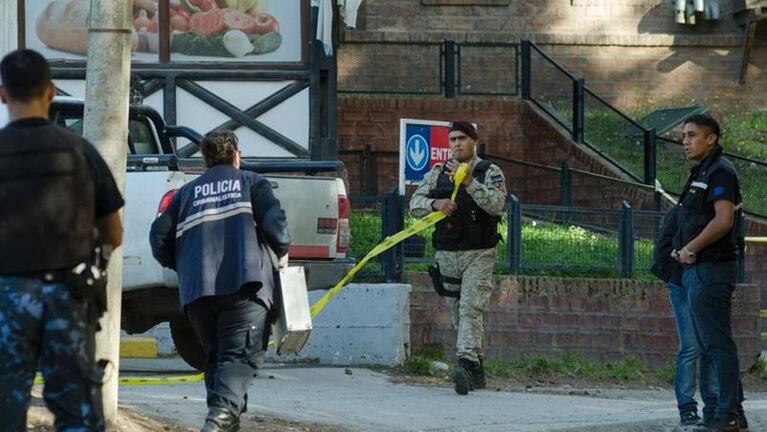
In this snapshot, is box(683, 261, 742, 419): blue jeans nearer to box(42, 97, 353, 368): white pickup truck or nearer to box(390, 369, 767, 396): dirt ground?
box(42, 97, 353, 368): white pickup truck

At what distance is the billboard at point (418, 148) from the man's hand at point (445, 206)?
8.90 ft

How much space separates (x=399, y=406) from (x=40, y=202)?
5248 millimetres

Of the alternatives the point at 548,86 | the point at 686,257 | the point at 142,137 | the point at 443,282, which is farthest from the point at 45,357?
the point at 548,86

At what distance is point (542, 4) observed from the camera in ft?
84.4

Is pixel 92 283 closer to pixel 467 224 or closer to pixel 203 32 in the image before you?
pixel 467 224

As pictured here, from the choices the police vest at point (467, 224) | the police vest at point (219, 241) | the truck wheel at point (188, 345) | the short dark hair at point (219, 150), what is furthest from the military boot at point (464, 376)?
the short dark hair at point (219, 150)

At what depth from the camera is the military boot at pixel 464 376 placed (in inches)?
470

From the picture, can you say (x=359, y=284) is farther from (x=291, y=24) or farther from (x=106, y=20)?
(x=106, y=20)

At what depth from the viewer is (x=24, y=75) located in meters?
6.32

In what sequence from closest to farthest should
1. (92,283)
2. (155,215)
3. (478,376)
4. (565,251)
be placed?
(92,283) → (155,215) → (478,376) → (565,251)

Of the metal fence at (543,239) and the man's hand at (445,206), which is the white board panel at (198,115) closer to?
the metal fence at (543,239)

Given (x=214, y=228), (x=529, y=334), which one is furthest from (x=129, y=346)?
(x=214, y=228)

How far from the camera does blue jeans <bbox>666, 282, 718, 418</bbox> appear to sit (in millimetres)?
10102

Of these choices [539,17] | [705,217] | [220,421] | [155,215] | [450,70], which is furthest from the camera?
[539,17]
